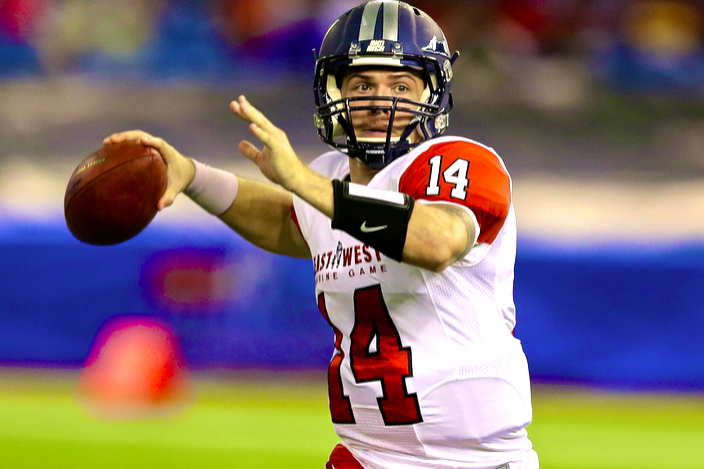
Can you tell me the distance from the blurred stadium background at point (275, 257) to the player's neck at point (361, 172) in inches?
81.7

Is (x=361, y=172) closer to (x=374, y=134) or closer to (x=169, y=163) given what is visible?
(x=374, y=134)

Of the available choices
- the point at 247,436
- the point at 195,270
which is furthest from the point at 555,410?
the point at 195,270

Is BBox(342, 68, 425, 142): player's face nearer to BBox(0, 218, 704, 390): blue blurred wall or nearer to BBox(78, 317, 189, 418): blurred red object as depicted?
BBox(78, 317, 189, 418): blurred red object

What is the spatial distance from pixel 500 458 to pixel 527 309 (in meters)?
3.48

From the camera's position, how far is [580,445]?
4.55 meters

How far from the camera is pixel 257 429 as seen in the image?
15.6 ft

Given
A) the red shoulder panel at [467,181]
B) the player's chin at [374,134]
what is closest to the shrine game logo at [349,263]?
the red shoulder panel at [467,181]

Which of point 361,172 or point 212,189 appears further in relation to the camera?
point 212,189

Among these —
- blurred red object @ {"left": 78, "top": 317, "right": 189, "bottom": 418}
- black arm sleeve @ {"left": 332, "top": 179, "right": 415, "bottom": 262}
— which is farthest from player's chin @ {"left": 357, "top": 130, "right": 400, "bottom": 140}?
blurred red object @ {"left": 78, "top": 317, "right": 189, "bottom": 418}

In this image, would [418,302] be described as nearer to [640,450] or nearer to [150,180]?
[150,180]

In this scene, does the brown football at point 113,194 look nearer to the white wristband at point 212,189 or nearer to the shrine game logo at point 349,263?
the white wristband at point 212,189

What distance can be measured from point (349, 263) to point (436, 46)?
0.73 meters

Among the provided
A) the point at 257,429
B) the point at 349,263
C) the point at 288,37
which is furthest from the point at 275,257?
the point at 349,263

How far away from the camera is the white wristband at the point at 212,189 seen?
264cm
